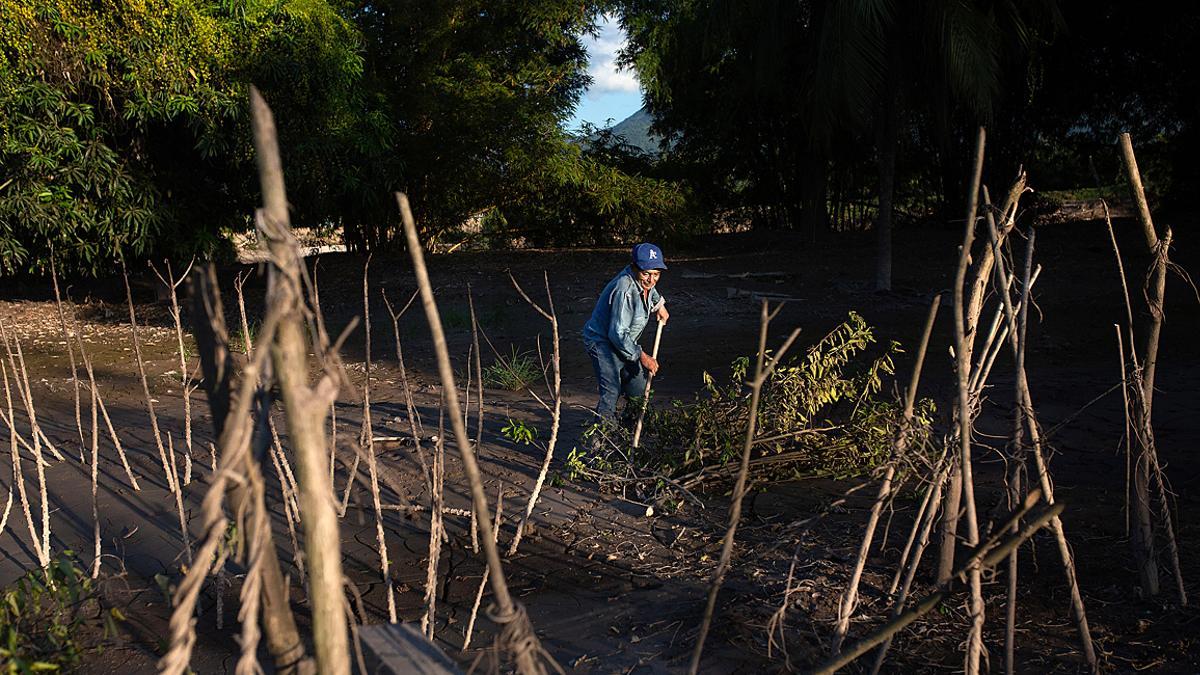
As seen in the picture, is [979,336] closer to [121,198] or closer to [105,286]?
[121,198]

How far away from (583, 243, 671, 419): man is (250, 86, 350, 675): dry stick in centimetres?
378

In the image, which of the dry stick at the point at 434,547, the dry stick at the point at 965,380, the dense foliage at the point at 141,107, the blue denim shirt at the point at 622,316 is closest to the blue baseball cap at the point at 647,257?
the blue denim shirt at the point at 622,316

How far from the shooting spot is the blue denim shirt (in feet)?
17.0

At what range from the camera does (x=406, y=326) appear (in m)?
10.4

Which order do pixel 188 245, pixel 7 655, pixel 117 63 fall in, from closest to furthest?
pixel 7 655
pixel 117 63
pixel 188 245

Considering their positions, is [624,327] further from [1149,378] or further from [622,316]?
[1149,378]

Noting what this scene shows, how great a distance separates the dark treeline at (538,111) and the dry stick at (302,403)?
9.02m

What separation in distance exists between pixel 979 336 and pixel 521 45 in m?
9.71

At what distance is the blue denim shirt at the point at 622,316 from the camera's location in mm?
5168

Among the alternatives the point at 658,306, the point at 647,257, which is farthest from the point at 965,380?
the point at 658,306

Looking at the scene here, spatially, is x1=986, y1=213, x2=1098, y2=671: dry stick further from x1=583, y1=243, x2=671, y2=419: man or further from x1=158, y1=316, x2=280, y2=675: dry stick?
x1=583, y1=243, x2=671, y2=419: man

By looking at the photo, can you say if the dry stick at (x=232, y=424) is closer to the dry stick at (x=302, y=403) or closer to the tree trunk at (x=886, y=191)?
the dry stick at (x=302, y=403)

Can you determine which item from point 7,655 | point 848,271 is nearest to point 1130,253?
point 848,271

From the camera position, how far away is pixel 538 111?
48.2 ft
